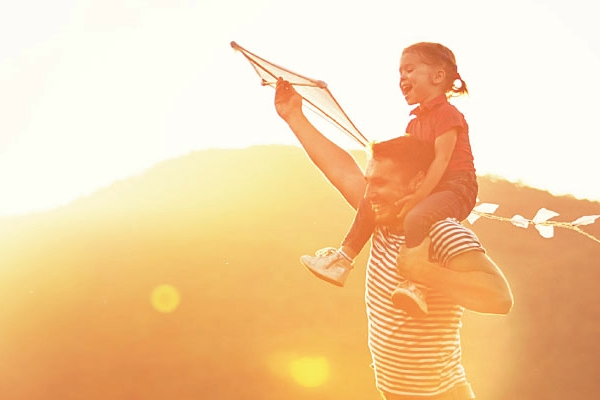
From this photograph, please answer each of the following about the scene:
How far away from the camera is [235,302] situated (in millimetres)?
30703

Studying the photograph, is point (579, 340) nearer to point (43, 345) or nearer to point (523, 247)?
point (523, 247)

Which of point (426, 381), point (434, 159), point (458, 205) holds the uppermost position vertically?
point (434, 159)

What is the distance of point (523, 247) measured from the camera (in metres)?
35.2

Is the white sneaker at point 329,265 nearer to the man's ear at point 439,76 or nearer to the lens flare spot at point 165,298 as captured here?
the man's ear at point 439,76

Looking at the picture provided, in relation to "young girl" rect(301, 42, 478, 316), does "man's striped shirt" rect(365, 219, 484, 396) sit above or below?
below

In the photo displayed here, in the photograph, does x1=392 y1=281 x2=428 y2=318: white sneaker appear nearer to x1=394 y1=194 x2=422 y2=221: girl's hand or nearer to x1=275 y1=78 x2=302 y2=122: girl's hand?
x1=394 y1=194 x2=422 y2=221: girl's hand

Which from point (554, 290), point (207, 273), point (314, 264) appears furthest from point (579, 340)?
point (314, 264)

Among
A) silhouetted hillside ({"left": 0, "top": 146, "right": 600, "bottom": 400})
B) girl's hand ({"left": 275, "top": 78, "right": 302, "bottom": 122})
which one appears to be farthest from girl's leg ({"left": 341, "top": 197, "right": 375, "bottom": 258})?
silhouetted hillside ({"left": 0, "top": 146, "right": 600, "bottom": 400})

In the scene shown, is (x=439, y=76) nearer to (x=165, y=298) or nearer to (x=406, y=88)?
(x=406, y=88)

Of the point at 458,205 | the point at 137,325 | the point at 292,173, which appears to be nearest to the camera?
the point at 458,205

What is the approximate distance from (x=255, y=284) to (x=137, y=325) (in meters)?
5.53

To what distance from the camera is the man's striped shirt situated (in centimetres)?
283

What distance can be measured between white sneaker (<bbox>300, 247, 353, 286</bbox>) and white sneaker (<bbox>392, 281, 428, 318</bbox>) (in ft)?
2.13

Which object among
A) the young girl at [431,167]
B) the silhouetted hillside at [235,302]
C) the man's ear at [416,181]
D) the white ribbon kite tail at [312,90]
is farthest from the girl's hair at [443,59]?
the silhouetted hillside at [235,302]
